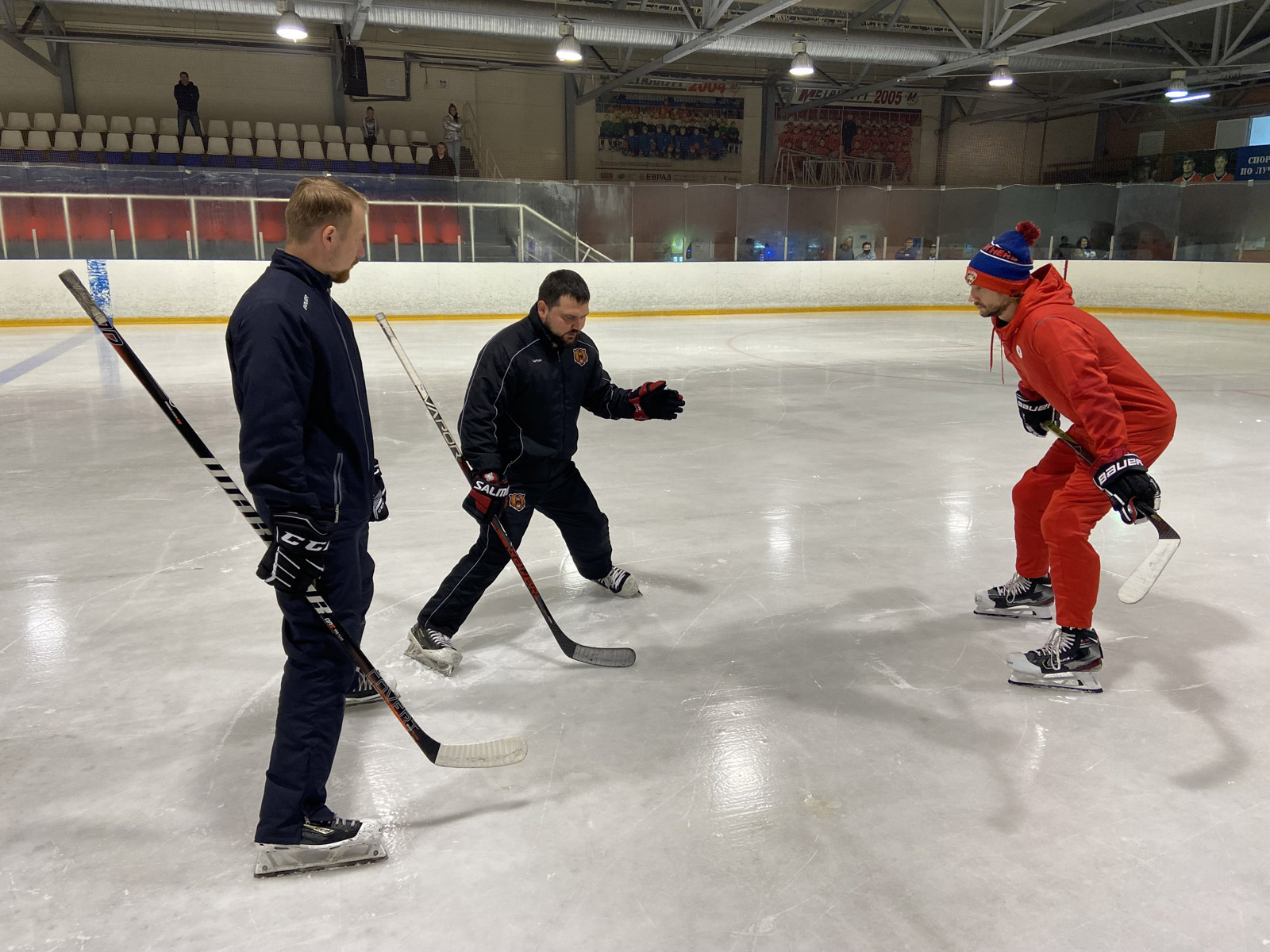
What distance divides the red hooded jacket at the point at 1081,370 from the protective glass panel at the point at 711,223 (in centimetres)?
1250

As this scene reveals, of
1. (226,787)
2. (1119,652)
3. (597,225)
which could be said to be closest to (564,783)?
(226,787)

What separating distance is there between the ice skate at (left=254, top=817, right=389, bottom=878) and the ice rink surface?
0.03 metres

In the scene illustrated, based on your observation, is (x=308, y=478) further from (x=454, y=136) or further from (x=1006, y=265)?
(x=454, y=136)

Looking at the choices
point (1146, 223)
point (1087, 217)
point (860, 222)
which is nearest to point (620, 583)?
point (860, 222)

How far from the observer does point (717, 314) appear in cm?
1495

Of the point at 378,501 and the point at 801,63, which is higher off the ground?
the point at 801,63

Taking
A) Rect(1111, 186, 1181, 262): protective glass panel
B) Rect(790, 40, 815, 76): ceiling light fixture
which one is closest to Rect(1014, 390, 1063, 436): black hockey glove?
Rect(790, 40, 815, 76): ceiling light fixture

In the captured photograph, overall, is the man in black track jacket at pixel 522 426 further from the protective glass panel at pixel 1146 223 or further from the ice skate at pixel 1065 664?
the protective glass panel at pixel 1146 223

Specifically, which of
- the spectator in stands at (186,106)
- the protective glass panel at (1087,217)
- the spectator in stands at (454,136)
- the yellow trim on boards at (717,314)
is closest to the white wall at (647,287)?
the yellow trim on boards at (717,314)

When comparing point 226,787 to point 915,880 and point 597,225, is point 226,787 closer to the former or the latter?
point 915,880

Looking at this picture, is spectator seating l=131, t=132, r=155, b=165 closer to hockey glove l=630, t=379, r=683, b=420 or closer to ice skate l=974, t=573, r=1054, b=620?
hockey glove l=630, t=379, r=683, b=420

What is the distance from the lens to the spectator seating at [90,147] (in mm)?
14977

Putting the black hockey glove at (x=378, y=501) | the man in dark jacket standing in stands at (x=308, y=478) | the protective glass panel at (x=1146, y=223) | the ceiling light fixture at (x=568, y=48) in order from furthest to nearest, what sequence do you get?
1. the protective glass panel at (x=1146, y=223)
2. the ceiling light fixture at (x=568, y=48)
3. the black hockey glove at (x=378, y=501)
4. the man in dark jacket standing in stands at (x=308, y=478)

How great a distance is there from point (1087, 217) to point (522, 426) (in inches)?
632
